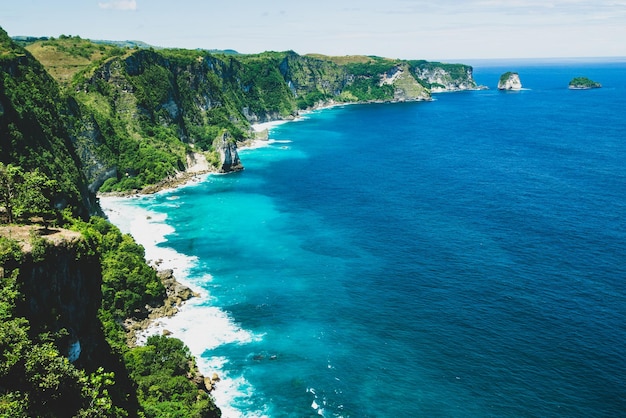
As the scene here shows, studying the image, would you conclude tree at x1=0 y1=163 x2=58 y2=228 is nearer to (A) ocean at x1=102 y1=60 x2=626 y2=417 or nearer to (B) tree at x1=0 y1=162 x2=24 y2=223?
(B) tree at x1=0 y1=162 x2=24 y2=223

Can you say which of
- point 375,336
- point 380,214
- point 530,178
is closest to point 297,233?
point 380,214

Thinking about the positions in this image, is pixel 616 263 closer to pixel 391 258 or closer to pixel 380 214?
pixel 391 258

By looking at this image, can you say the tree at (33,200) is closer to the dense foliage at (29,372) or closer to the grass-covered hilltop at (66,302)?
the grass-covered hilltop at (66,302)

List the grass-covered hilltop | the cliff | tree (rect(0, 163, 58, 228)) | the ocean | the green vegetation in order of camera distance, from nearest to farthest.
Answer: the cliff, the green vegetation, the grass-covered hilltop, tree (rect(0, 163, 58, 228)), the ocean

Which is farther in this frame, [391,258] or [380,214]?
[380,214]

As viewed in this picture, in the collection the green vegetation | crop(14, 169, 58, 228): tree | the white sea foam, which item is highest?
crop(14, 169, 58, 228): tree

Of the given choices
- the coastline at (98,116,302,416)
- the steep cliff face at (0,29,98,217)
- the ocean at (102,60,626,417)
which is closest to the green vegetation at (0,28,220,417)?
the steep cliff face at (0,29,98,217)
